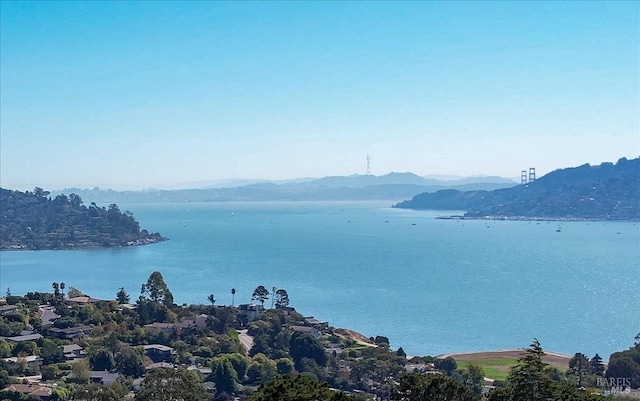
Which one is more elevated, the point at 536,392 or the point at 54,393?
the point at 536,392

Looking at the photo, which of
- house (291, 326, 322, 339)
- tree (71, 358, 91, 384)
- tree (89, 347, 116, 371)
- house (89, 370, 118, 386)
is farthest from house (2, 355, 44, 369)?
house (291, 326, 322, 339)

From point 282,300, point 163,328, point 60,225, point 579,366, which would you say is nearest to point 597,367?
point 579,366

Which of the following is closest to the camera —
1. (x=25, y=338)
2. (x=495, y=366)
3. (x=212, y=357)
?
(x=212, y=357)

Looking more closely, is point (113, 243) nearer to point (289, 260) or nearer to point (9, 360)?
point (289, 260)

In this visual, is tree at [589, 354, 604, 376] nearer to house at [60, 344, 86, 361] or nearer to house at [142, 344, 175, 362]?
house at [142, 344, 175, 362]

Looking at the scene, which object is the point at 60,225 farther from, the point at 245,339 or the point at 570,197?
the point at 570,197

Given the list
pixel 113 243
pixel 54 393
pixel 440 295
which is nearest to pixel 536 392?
pixel 54 393
